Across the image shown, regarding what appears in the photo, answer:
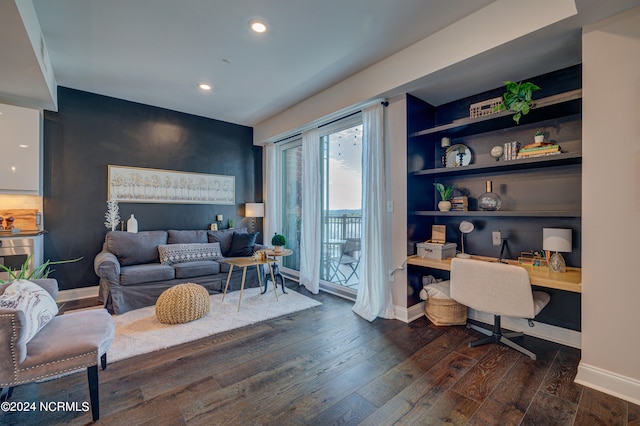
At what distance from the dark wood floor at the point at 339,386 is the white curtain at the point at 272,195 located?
2683 mm

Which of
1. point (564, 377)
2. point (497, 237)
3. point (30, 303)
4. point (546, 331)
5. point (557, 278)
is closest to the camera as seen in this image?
point (30, 303)

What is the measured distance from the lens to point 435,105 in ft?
11.5

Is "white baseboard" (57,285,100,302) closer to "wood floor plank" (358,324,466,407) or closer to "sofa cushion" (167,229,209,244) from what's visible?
"sofa cushion" (167,229,209,244)

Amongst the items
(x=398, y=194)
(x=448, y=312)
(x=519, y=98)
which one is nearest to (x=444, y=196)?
(x=398, y=194)

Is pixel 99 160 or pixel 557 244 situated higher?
pixel 99 160

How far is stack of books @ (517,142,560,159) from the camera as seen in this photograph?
2.45 meters

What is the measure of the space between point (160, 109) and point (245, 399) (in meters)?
4.50

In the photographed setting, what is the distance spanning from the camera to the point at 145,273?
3455mm

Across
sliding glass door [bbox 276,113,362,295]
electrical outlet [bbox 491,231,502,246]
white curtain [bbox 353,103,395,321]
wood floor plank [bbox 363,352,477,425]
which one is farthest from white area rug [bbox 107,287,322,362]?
electrical outlet [bbox 491,231,502,246]

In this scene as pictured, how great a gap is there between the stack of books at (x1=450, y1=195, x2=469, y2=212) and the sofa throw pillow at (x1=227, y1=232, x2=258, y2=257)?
3.09 m

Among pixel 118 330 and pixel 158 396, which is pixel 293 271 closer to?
pixel 118 330

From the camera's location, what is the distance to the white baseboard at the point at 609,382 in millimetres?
1800

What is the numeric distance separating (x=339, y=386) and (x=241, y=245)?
3.08 m

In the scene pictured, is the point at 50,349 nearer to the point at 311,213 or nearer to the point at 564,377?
the point at 311,213
